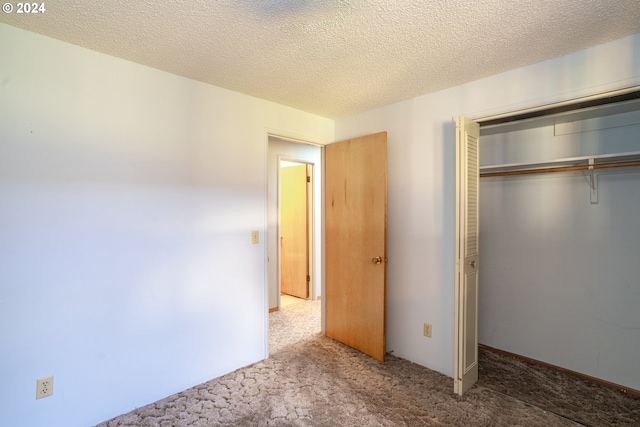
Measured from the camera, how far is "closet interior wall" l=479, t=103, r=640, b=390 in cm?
221

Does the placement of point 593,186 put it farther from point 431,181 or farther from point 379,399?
point 379,399

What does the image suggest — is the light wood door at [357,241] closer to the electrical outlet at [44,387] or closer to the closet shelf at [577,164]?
the closet shelf at [577,164]

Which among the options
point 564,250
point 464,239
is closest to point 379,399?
point 464,239

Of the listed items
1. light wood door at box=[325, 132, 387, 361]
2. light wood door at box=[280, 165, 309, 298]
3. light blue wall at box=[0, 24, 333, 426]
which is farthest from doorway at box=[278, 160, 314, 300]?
light blue wall at box=[0, 24, 333, 426]

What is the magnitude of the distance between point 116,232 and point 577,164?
3463 mm

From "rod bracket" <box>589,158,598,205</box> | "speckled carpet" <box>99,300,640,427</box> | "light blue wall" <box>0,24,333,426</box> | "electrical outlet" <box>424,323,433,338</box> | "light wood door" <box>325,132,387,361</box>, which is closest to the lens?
"light blue wall" <box>0,24,333,426</box>

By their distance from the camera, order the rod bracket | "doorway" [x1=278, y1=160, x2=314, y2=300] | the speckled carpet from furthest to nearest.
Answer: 1. "doorway" [x1=278, y1=160, x2=314, y2=300]
2. the rod bracket
3. the speckled carpet

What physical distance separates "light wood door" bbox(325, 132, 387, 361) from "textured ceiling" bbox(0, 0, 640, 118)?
79 centimetres

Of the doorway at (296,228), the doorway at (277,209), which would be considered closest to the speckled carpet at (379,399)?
the doorway at (277,209)

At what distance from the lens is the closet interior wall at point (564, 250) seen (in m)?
2.21

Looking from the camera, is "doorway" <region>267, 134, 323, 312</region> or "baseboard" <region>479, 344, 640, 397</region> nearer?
"baseboard" <region>479, 344, 640, 397</region>

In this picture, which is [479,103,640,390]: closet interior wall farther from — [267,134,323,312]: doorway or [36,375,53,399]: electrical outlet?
[36,375,53,399]: electrical outlet

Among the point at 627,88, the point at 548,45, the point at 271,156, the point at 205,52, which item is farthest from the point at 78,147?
the point at 627,88

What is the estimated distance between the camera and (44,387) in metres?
1.71
